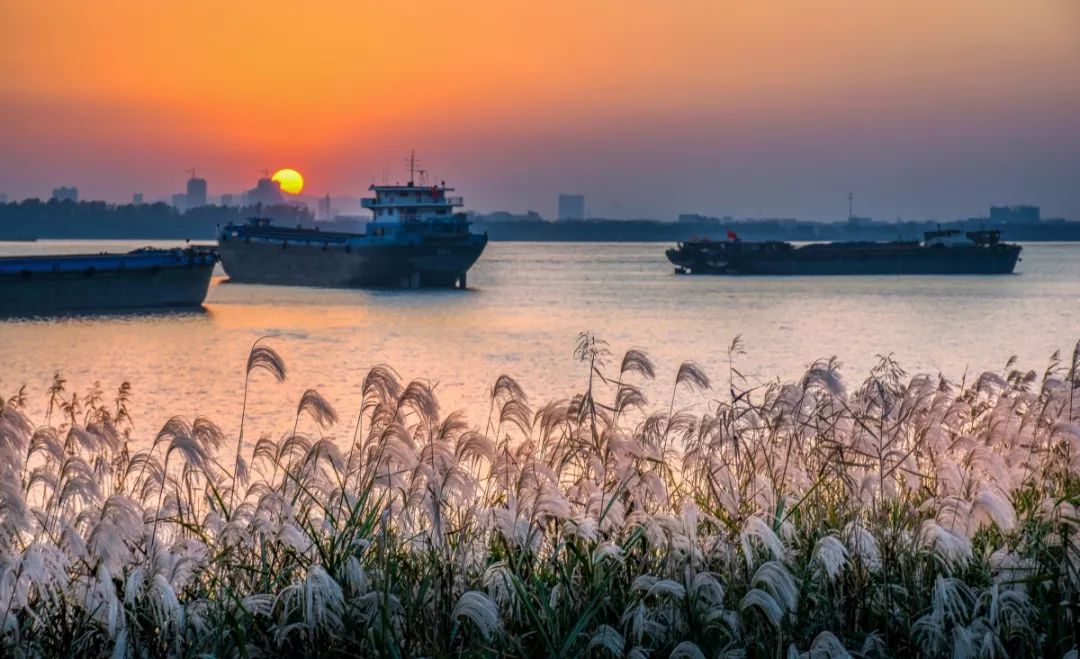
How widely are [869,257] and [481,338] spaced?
72.5 m

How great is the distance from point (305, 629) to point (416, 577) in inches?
23.3

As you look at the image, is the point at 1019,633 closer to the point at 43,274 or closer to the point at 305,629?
the point at 305,629

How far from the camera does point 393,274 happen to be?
3305 inches

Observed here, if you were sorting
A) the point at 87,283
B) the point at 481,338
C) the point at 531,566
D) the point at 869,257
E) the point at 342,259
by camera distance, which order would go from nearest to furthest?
the point at 531,566, the point at 481,338, the point at 87,283, the point at 342,259, the point at 869,257

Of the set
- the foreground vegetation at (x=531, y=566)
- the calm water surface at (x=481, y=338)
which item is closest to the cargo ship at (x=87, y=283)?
the calm water surface at (x=481, y=338)

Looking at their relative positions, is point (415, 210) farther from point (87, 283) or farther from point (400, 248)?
point (87, 283)

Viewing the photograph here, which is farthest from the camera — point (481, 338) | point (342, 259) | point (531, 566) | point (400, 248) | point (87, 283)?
point (342, 259)

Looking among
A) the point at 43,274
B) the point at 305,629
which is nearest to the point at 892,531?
the point at 305,629

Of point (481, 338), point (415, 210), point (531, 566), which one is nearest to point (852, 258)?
point (415, 210)

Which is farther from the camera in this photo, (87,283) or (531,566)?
(87,283)

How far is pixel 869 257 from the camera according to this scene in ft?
374

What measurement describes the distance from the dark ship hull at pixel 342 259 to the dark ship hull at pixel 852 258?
104 feet

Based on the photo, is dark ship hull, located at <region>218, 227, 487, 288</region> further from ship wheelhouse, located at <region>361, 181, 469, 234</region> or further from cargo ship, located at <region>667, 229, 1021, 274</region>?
cargo ship, located at <region>667, 229, 1021, 274</region>

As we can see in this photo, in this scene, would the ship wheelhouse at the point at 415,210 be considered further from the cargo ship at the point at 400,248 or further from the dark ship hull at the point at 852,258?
the dark ship hull at the point at 852,258
